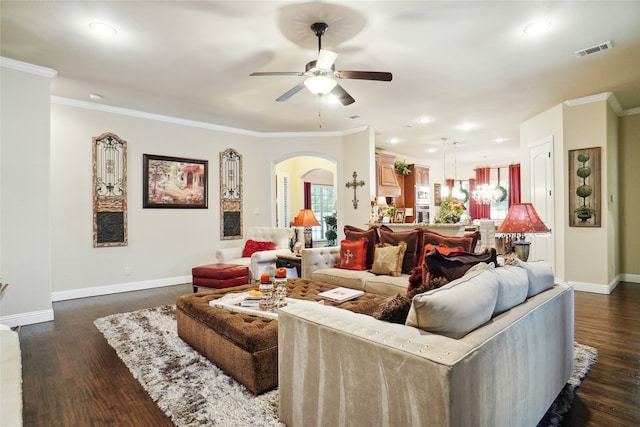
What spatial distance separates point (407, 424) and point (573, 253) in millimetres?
5350

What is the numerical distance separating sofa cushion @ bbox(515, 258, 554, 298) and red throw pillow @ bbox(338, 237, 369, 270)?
6.95 ft

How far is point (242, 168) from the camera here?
6.60 metres

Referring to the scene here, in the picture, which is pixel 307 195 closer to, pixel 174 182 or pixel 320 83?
pixel 174 182

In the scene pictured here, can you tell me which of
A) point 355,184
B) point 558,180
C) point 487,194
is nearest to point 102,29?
point 355,184

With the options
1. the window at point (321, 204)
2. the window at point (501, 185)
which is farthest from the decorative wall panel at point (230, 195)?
the window at point (501, 185)

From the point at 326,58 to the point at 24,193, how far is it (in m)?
3.55

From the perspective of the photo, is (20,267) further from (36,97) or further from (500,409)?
(500,409)

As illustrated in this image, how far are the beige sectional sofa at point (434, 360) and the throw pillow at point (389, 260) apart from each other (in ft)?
5.88

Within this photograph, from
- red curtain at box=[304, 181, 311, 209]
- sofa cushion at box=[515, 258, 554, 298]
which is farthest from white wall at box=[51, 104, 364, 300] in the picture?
sofa cushion at box=[515, 258, 554, 298]

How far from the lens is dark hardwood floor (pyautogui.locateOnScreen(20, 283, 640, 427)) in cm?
196

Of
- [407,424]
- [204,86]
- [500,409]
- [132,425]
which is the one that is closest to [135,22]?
[204,86]

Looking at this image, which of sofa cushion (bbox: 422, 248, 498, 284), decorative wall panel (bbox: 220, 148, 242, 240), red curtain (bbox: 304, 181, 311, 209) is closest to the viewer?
sofa cushion (bbox: 422, 248, 498, 284)

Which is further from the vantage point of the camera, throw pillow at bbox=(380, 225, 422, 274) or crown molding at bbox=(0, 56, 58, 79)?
throw pillow at bbox=(380, 225, 422, 274)

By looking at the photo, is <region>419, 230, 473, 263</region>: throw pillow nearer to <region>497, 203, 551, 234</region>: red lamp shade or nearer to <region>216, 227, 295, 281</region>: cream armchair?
<region>497, 203, 551, 234</region>: red lamp shade
